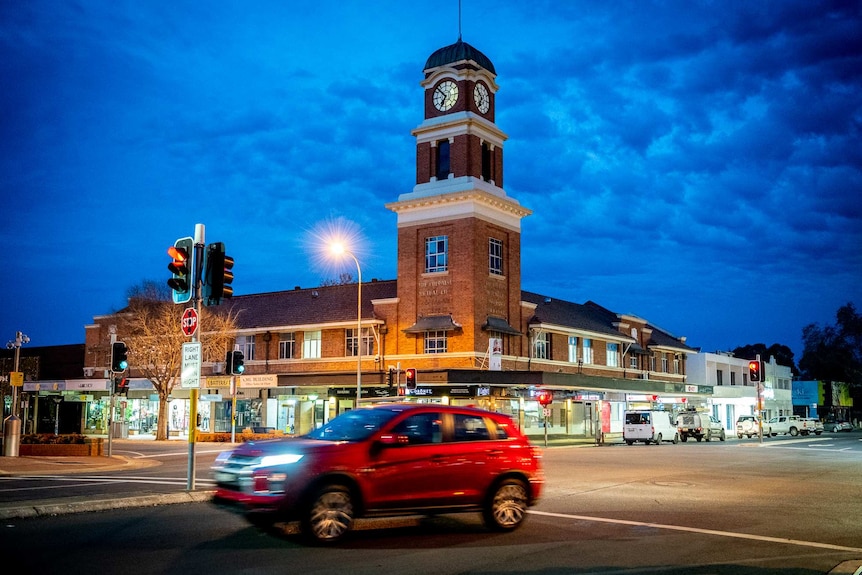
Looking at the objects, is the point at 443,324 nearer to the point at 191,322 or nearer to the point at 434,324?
the point at 434,324

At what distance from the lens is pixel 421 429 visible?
11.7m

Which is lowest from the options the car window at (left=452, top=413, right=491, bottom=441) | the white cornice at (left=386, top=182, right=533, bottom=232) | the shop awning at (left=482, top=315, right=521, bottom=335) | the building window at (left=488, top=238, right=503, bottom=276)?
the car window at (left=452, top=413, right=491, bottom=441)

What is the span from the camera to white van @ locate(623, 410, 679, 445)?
4556cm

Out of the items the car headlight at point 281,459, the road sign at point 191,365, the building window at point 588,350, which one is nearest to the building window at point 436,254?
the building window at point 588,350

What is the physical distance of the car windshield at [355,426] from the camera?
1141cm

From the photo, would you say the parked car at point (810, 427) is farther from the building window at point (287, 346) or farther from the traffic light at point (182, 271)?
the traffic light at point (182, 271)

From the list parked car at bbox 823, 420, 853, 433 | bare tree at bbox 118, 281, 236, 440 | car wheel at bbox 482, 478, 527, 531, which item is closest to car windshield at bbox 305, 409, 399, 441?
car wheel at bbox 482, 478, 527, 531

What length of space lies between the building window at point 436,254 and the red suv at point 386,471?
36646mm

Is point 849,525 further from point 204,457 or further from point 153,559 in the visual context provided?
point 204,457

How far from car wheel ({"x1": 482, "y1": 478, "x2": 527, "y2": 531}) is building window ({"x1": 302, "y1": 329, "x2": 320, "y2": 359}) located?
1621 inches

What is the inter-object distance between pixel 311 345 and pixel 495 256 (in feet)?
41.9

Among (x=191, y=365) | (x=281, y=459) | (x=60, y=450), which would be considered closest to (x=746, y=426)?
(x=60, y=450)

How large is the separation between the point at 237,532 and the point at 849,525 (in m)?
9.24

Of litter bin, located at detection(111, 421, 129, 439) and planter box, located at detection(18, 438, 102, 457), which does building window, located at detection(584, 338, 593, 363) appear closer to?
litter bin, located at detection(111, 421, 129, 439)
